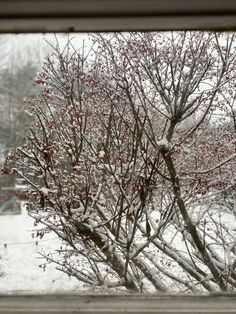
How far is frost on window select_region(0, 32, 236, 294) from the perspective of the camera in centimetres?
138

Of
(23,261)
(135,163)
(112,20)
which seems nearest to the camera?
(112,20)

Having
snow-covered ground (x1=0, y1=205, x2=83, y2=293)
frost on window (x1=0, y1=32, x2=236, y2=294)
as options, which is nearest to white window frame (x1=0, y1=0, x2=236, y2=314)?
snow-covered ground (x1=0, y1=205, x2=83, y2=293)

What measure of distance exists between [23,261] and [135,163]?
0.57 meters

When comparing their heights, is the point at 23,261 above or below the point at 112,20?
below

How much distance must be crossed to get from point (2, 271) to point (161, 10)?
736 millimetres

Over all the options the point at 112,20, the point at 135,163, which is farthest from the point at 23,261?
the point at 112,20

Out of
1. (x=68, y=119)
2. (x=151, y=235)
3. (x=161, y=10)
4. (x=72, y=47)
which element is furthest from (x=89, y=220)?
(x=161, y=10)

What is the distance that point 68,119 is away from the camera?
147 cm

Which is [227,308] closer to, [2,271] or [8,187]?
[2,271]

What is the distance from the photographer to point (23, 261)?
115cm

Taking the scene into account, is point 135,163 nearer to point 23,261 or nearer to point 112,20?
point 23,261

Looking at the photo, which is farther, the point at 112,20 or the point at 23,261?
the point at 23,261

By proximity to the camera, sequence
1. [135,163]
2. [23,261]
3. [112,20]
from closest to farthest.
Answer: [112,20] → [23,261] → [135,163]

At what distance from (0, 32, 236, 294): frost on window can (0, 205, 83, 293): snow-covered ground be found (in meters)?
0.04
